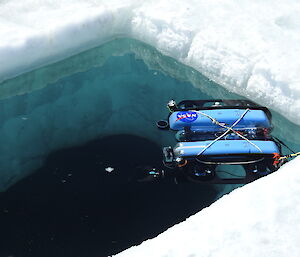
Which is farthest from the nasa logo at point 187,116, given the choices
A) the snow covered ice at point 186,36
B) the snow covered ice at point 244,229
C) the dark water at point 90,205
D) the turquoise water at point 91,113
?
the snow covered ice at point 244,229

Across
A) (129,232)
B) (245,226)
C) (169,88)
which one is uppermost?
(245,226)

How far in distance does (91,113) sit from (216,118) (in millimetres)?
3058

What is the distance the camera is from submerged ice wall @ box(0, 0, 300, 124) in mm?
9312

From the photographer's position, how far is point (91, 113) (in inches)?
365

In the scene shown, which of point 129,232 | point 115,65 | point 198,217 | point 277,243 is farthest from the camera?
point 115,65

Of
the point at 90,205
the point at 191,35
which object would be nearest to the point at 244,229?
the point at 90,205

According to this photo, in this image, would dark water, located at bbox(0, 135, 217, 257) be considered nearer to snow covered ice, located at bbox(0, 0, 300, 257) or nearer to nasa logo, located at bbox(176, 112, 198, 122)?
snow covered ice, located at bbox(0, 0, 300, 257)

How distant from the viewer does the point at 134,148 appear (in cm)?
828

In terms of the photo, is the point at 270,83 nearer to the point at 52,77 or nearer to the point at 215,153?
the point at 215,153

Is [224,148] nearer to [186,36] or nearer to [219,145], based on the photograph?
[219,145]

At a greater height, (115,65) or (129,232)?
(115,65)

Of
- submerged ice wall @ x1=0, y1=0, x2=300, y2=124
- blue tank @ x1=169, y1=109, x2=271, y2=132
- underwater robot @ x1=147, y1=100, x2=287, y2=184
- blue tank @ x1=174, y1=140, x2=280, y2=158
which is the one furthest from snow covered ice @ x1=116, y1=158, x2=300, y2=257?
submerged ice wall @ x1=0, y1=0, x2=300, y2=124

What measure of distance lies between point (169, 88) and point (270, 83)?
260 cm

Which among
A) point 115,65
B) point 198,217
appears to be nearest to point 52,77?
point 115,65
